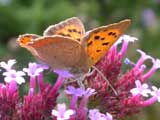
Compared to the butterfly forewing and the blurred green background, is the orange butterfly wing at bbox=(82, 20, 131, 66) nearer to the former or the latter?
the butterfly forewing

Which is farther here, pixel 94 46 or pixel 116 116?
pixel 116 116

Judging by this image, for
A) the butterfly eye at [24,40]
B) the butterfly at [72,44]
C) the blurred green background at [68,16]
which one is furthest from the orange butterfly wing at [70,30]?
the blurred green background at [68,16]

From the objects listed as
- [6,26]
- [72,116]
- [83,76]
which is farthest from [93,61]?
[6,26]

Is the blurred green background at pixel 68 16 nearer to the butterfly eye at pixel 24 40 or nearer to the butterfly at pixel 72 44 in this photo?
the butterfly at pixel 72 44

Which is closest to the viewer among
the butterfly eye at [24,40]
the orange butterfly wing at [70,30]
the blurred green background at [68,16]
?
the butterfly eye at [24,40]

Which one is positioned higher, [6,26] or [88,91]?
[6,26]

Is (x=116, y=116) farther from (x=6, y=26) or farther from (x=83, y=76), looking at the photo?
(x=6, y=26)

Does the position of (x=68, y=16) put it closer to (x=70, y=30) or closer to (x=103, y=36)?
(x=70, y=30)
